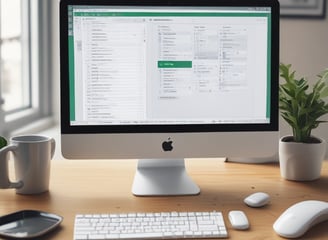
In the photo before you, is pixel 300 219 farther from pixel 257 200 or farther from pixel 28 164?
pixel 28 164

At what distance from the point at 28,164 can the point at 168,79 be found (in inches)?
16.2

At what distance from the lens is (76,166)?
163cm

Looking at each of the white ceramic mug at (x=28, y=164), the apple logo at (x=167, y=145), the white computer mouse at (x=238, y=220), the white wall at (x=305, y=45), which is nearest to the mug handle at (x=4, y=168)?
the white ceramic mug at (x=28, y=164)

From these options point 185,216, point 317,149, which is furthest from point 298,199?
point 185,216

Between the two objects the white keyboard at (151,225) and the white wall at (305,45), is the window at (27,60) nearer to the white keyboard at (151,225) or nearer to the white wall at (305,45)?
the white wall at (305,45)

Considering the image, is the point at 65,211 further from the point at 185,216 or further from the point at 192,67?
the point at 192,67

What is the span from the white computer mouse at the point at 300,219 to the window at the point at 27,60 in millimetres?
1463

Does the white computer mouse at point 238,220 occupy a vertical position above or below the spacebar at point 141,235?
above

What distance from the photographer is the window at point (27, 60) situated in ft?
7.67

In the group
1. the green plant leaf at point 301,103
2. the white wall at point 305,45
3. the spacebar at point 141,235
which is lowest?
the spacebar at point 141,235

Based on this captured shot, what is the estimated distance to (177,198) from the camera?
1.33m

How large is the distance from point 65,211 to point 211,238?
0.36 m

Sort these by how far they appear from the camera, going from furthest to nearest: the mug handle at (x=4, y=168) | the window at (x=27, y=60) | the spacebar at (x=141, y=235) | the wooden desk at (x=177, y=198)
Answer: the window at (x=27, y=60) → the mug handle at (x=4, y=168) → the wooden desk at (x=177, y=198) → the spacebar at (x=141, y=235)

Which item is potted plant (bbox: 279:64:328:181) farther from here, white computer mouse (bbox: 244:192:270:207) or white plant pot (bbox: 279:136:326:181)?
white computer mouse (bbox: 244:192:270:207)
